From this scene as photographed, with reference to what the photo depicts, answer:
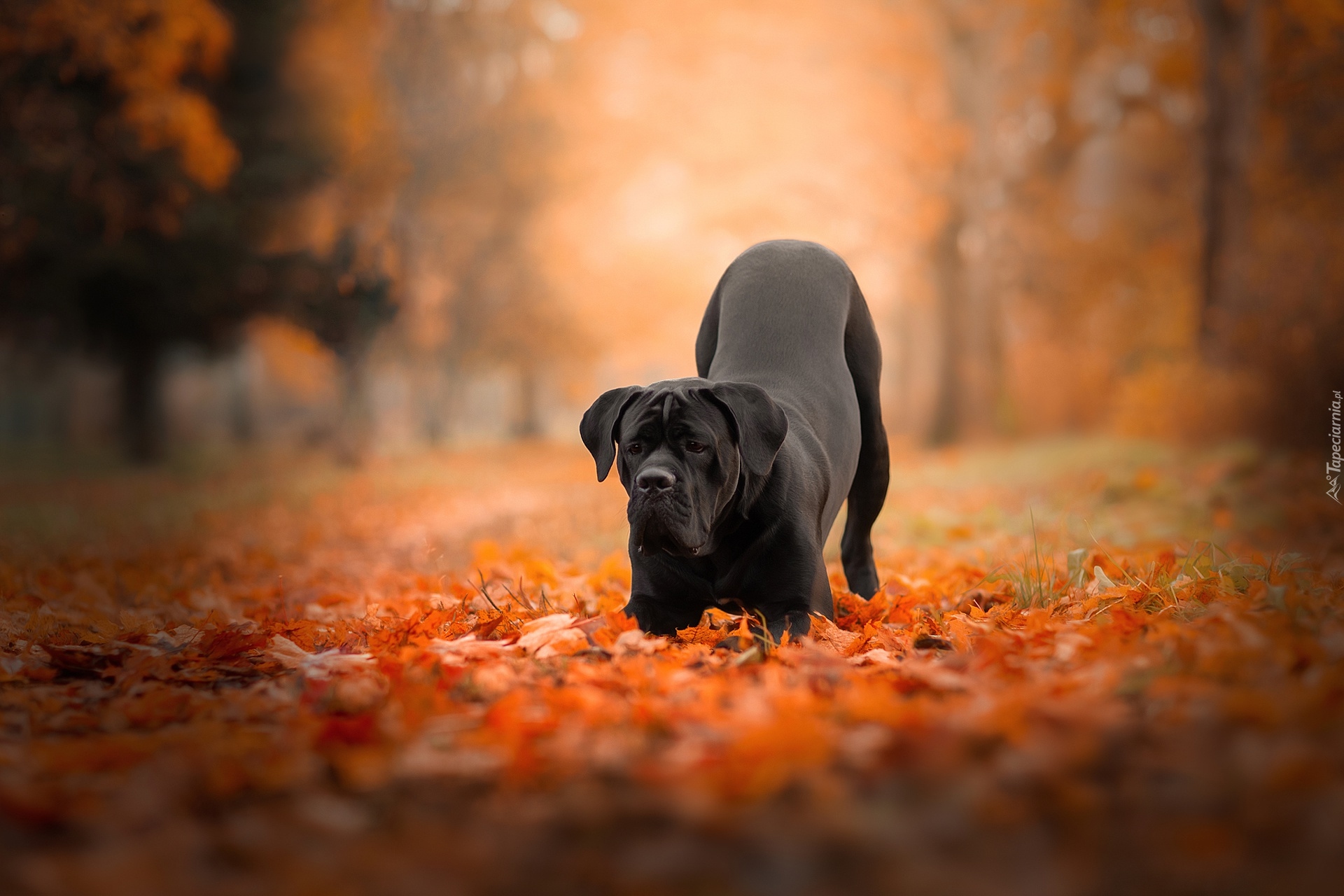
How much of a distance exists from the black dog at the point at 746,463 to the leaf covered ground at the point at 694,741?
7.9 inches

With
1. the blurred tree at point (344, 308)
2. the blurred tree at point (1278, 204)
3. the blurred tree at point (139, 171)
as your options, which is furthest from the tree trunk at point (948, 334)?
the blurred tree at point (139, 171)

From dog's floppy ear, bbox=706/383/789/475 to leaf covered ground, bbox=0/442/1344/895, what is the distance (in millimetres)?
685

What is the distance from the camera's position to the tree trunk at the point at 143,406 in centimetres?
1644

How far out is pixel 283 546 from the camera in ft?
25.4

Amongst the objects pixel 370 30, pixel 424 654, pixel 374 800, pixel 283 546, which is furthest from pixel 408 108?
pixel 374 800

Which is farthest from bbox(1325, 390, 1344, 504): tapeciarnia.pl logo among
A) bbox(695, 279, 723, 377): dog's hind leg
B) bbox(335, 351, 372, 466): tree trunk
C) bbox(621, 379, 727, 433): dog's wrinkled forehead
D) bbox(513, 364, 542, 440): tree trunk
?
bbox(513, 364, 542, 440): tree trunk

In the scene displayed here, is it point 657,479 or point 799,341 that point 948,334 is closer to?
point 799,341

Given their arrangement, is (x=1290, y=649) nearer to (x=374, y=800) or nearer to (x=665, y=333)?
(x=374, y=800)

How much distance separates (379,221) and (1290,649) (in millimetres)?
16811

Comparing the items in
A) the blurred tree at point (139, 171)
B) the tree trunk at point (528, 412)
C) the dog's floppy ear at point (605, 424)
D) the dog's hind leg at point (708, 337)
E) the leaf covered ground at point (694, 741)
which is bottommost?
the tree trunk at point (528, 412)

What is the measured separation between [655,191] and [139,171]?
1390 centimetres

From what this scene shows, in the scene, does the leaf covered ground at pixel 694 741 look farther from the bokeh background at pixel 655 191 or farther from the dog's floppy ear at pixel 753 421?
the bokeh background at pixel 655 191

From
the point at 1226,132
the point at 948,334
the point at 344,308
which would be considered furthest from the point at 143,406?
the point at 1226,132

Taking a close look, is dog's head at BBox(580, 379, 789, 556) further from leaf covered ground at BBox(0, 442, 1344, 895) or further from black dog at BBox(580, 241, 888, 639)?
leaf covered ground at BBox(0, 442, 1344, 895)
